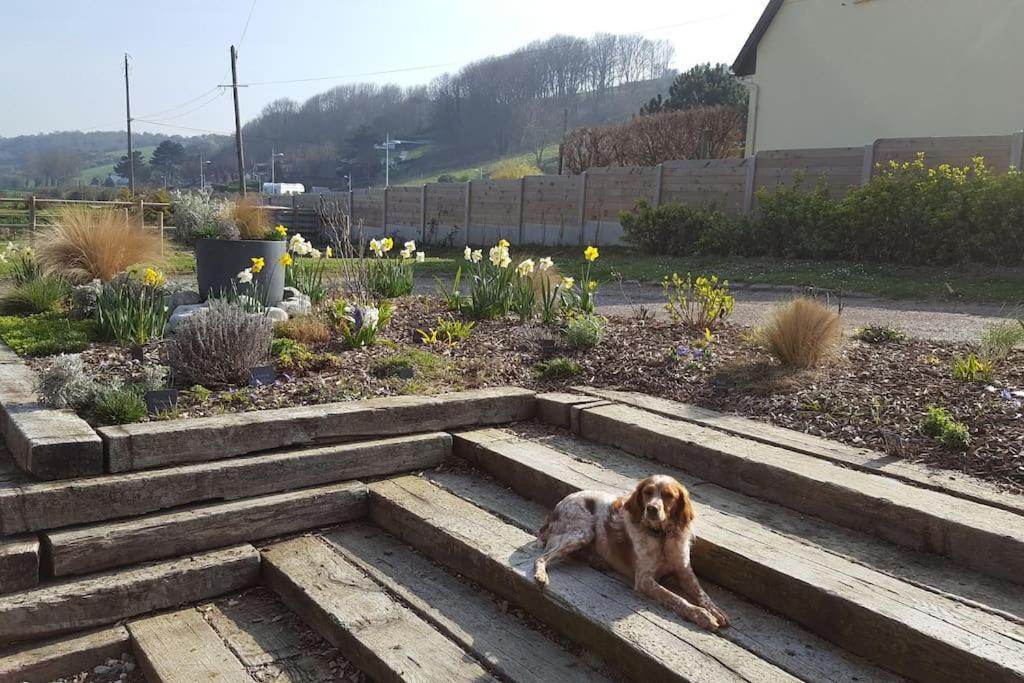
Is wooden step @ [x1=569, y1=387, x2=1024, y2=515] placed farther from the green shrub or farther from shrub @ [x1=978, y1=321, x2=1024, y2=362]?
the green shrub

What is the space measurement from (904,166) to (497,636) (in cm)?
1079

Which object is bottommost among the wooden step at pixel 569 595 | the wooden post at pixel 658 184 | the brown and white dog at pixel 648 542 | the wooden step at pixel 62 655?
the wooden step at pixel 62 655

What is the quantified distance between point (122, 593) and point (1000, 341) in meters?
4.51

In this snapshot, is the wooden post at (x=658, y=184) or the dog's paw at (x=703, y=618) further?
the wooden post at (x=658, y=184)

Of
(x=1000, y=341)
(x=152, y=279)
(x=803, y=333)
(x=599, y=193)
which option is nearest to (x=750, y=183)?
(x=599, y=193)

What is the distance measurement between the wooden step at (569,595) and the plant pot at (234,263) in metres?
3.11

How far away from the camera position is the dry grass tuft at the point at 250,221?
8961mm

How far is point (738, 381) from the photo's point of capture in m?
4.55

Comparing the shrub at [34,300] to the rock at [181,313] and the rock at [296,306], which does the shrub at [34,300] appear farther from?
the rock at [296,306]

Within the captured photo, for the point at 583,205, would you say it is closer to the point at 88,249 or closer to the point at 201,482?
the point at 88,249

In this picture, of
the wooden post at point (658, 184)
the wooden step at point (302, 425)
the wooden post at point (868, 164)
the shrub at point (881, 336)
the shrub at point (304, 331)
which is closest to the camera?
the wooden step at point (302, 425)

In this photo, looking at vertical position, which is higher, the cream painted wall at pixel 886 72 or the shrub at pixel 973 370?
the cream painted wall at pixel 886 72

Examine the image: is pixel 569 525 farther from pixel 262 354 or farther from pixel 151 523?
pixel 262 354

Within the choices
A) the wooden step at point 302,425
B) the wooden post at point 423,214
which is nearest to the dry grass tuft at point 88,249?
the wooden step at point 302,425
